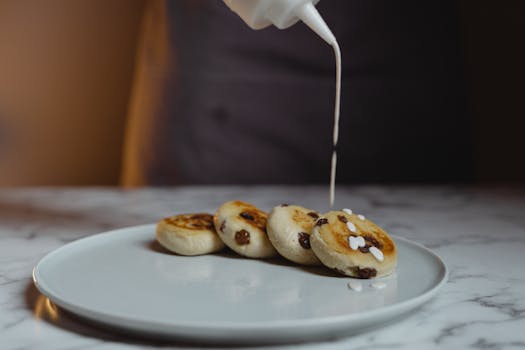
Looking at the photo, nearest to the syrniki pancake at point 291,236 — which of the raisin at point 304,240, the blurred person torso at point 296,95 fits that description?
the raisin at point 304,240

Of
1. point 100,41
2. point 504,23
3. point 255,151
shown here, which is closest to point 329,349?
point 255,151

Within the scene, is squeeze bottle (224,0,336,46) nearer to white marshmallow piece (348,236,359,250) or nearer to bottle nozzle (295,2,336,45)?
bottle nozzle (295,2,336,45)

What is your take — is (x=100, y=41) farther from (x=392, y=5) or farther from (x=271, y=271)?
(x=271, y=271)

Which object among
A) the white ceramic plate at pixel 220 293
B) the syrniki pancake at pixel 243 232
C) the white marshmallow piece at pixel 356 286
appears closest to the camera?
the white ceramic plate at pixel 220 293

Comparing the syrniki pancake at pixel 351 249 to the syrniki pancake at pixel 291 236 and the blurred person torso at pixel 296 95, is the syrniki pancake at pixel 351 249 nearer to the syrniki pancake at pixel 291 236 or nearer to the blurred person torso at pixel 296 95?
Result: the syrniki pancake at pixel 291 236

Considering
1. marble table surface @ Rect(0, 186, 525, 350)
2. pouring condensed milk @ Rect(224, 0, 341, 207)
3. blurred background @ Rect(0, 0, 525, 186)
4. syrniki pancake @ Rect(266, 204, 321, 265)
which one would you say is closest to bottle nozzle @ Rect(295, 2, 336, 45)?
pouring condensed milk @ Rect(224, 0, 341, 207)

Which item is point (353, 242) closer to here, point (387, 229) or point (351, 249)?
point (351, 249)
